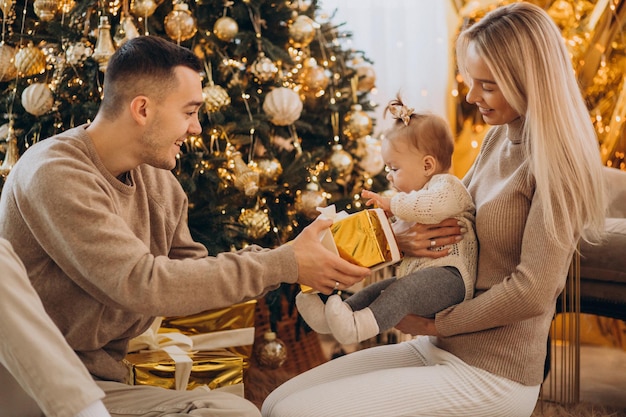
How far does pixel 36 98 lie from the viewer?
261 cm

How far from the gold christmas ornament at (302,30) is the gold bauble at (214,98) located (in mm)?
400

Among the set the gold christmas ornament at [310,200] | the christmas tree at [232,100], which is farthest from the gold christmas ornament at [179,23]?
the gold christmas ornament at [310,200]

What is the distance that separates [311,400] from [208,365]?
0.54 m

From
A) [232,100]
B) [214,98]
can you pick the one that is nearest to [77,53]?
[214,98]

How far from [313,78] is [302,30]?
182 millimetres

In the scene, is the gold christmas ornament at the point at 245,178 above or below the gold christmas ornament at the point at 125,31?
below

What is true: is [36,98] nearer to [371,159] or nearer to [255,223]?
[255,223]

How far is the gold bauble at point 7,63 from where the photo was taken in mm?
2713

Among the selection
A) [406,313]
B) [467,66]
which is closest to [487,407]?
[406,313]

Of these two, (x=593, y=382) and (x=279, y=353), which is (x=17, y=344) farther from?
(x=593, y=382)

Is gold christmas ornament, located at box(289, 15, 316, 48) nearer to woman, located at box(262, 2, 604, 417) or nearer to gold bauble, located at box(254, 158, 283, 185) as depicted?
gold bauble, located at box(254, 158, 283, 185)

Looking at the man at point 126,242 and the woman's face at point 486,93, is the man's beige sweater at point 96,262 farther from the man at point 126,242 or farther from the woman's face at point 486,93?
the woman's face at point 486,93

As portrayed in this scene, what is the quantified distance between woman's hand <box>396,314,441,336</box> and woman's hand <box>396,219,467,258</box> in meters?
0.14

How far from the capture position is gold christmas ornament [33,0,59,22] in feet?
8.64
